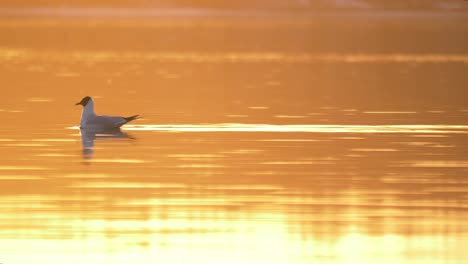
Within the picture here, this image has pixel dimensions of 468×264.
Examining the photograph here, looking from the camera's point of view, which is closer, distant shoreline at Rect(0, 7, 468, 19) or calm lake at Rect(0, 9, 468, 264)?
calm lake at Rect(0, 9, 468, 264)

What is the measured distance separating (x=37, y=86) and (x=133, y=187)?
2329 centimetres

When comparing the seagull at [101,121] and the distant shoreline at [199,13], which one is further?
the distant shoreline at [199,13]

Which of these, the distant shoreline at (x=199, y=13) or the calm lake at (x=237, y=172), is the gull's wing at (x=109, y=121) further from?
the distant shoreline at (x=199, y=13)

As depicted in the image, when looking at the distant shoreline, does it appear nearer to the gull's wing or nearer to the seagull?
the seagull

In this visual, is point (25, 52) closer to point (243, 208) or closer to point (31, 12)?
point (243, 208)

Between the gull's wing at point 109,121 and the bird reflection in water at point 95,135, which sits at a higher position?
the gull's wing at point 109,121

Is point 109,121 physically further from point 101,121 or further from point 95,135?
point 95,135

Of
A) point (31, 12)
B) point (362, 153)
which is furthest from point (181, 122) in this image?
point (31, 12)

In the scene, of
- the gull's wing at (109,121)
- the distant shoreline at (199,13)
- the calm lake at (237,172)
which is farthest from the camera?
the distant shoreline at (199,13)

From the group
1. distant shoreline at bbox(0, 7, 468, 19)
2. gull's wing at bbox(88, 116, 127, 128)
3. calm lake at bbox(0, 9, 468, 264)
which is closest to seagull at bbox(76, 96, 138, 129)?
gull's wing at bbox(88, 116, 127, 128)

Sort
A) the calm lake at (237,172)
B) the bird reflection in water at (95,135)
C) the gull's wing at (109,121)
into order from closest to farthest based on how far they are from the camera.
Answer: the calm lake at (237,172) → the bird reflection in water at (95,135) → the gull's wing at (109,121)

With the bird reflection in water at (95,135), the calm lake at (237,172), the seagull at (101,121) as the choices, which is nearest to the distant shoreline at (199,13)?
the calm lake at (237,172)

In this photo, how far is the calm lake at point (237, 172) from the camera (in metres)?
14.9

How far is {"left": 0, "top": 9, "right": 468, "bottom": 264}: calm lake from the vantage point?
14.9 meters
